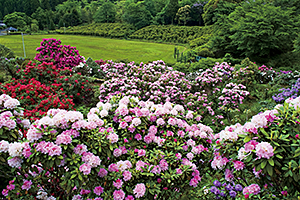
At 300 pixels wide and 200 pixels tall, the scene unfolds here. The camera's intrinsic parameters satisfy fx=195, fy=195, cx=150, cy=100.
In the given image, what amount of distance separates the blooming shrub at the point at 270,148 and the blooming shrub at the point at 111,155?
0.47 metres

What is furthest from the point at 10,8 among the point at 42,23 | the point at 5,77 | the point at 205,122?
the point at 205,122

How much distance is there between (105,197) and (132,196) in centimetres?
28

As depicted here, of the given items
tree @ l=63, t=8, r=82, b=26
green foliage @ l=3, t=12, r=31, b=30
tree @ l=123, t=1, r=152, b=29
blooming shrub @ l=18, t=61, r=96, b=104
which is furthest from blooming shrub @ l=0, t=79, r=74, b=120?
tree @ l=63, t=8, r=82, b=26

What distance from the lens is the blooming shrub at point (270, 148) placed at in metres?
1.60

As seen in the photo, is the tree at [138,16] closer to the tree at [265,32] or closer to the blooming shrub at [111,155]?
the tree at [265,32]

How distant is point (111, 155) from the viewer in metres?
2.11

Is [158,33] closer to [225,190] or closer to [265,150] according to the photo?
[225,190]

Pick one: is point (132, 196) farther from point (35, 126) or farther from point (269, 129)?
point (269, 129)

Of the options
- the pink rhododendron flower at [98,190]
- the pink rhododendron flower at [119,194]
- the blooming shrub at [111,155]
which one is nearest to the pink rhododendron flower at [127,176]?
the blooming shrub at [111,155]

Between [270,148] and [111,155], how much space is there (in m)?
1.50

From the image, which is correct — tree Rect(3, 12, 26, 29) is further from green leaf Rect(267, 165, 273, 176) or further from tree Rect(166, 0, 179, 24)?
green leaf Rect(267, 165, 273, 176)

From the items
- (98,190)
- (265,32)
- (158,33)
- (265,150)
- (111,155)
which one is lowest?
(98,190)

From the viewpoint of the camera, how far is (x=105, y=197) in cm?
199

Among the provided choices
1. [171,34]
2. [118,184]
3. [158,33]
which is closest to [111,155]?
[118,184]
